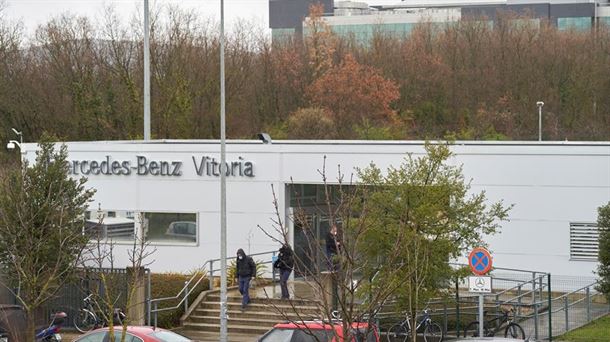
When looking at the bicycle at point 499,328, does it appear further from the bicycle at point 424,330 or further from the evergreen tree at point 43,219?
the evergreen tree at point 43,219

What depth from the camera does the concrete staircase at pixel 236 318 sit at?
2755cm

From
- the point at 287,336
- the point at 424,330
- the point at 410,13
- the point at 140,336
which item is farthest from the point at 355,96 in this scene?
the point at 410,13

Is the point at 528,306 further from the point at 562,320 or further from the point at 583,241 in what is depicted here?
the point at 583,241

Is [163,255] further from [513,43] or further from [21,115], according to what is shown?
[513,43]

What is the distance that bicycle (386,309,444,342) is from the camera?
80.7ft

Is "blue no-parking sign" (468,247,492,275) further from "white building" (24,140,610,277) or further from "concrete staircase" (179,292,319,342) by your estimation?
"white building" (24,140,610,277)

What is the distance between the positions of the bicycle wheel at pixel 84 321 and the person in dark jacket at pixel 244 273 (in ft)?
11.7

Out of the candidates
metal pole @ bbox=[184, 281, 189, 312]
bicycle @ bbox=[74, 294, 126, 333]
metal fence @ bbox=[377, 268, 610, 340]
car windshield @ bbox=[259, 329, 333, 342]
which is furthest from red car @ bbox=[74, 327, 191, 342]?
metal pole @ bbox=[184, 281, 189, 312]

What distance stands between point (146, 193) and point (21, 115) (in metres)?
30.2

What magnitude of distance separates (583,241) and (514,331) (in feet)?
22.3

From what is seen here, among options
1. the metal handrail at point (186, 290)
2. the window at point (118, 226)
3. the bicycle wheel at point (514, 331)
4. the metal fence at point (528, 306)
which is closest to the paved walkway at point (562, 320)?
the metal fence at point (528, 306)

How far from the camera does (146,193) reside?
3459 cm

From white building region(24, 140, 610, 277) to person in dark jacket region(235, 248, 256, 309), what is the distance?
3.32 metres

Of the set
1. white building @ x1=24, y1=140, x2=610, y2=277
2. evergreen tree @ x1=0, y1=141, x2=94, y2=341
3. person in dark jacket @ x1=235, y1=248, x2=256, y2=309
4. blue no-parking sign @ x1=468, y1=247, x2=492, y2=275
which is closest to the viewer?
blue no-parking sign @ x1=468, y1=247, x2=492, y2=275
